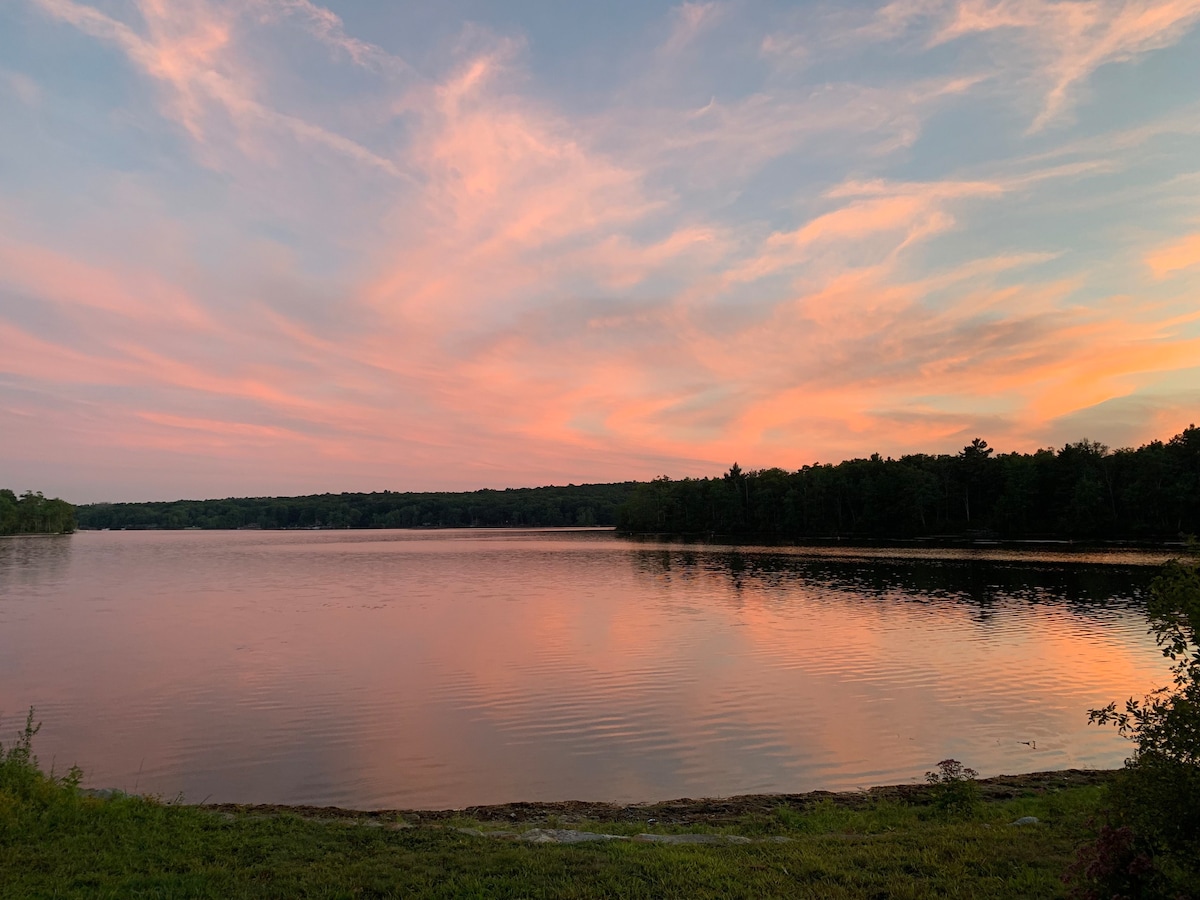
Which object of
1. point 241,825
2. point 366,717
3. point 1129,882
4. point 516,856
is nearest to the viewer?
point 1129,882

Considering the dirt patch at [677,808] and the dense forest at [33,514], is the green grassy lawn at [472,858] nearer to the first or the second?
the dirt patch at [677,808]

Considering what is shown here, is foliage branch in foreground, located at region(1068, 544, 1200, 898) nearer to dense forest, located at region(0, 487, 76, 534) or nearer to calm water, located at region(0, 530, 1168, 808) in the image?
calm water, located at region(0, 530, 1168, 808)

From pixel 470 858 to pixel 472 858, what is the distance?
0.09 ft

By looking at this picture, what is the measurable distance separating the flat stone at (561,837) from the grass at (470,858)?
337 millimetres

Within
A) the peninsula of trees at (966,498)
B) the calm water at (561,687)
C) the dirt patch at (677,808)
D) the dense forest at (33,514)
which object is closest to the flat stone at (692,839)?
the dirt patch at (677,808)

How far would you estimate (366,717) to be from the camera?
18062mm

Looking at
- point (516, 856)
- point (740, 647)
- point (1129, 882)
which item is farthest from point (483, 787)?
point (740, 647)

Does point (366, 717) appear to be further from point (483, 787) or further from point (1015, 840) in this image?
point (1015, 840)

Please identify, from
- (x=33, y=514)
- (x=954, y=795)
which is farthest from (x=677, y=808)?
(x=33, y=514)

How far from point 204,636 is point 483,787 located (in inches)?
881

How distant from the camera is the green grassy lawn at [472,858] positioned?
7.09m

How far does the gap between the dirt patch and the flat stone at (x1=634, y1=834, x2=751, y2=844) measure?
Result: 1319mm

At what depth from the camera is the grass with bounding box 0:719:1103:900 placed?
708 cm

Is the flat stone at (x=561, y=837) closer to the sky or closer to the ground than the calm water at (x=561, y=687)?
closer to the sky
